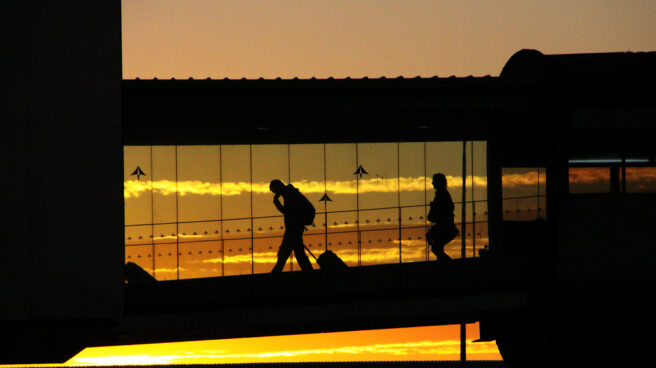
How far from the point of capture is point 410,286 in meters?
15.2

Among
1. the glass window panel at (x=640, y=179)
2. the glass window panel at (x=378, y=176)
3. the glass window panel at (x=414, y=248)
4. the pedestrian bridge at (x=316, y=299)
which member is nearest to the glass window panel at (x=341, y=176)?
the glass window panel at (x=378, y=176)

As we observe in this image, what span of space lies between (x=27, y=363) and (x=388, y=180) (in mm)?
→ 7823

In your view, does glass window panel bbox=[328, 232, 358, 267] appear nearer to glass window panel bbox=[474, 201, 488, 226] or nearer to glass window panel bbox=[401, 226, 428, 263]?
glass window panel bbox=[401, 226, 428, 263]

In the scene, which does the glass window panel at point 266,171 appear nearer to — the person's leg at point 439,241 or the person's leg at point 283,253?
the person's leg at point 283,253

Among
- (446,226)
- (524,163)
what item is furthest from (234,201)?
(524,163)

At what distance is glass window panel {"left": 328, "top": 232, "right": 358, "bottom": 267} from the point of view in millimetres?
16555

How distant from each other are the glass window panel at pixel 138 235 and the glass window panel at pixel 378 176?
11.6ft

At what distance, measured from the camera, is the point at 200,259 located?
1586 centimetres

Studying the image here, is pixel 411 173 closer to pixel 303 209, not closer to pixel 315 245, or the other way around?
pixel 315 245

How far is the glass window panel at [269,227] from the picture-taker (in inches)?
655

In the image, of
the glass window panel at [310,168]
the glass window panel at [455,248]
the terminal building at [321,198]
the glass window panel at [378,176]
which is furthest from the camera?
the glass window panel at [378,176]

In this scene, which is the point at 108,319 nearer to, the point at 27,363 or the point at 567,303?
the point at 27,363

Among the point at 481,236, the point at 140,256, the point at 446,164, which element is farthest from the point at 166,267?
the point at 481,236

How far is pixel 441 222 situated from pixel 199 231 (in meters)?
3.81
